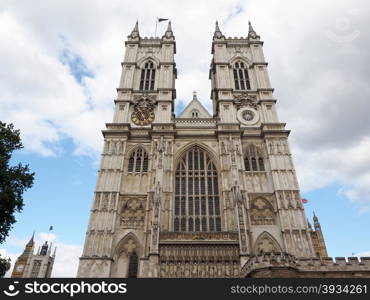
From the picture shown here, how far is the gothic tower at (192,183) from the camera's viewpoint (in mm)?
20422

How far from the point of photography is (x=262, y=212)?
2364cm

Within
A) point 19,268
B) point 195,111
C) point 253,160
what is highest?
point 195,111

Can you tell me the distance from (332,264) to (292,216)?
24.3 feet

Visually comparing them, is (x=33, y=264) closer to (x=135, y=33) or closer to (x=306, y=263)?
(x=135, y=33)

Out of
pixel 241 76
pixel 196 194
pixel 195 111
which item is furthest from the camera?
pixel 241 76

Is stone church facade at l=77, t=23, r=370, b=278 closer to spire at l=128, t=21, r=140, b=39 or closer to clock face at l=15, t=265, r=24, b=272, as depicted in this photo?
spire at l=128, t=21, r=140, b=39

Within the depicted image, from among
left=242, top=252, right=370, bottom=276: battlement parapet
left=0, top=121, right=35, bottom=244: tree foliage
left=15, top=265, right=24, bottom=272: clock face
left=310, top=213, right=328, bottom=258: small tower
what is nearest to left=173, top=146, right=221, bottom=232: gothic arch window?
left=242, top=252, right=370, bottom=276: battlement parapet

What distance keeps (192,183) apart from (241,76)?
1494cm

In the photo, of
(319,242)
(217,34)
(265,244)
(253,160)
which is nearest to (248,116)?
(253,160)

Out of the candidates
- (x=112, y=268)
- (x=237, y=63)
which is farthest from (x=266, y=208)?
(x=237, y=63)

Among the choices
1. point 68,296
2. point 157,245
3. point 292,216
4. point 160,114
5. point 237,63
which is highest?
point 237,63

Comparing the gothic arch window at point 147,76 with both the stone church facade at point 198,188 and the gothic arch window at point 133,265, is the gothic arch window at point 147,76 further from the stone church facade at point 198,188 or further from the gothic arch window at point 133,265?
the gothic arch window at point 133,265

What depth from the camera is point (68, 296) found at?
772 cm

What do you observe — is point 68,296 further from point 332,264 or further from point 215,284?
point 332,264
